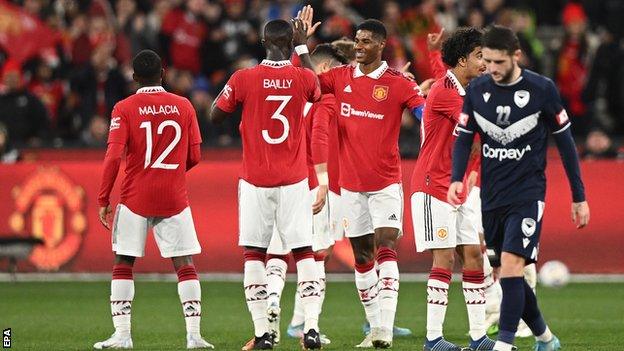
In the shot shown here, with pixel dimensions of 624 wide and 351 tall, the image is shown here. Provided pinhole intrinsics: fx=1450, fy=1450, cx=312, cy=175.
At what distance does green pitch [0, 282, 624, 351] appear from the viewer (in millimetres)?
13546

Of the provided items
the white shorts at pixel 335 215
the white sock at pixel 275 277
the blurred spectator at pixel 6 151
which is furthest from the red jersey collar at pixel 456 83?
the blurred spectator at pixel 6 151

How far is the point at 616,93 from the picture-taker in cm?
2394

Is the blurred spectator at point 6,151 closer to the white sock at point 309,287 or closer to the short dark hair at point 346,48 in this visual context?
the short dark hair at point 346,48

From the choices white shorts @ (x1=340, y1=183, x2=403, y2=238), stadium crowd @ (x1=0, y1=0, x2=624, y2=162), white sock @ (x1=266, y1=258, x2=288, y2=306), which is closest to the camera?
white shorts @ (x1=340, y1=183, x2=403, y2=238)

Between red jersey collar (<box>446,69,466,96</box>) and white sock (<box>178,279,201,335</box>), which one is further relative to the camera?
white sock (<box>178,279,201,335</box>)

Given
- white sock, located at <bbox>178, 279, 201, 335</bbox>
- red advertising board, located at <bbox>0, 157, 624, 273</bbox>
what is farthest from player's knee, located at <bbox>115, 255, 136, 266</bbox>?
red advertising board, located at <bbox>0, 157, 624, 273</bbox>

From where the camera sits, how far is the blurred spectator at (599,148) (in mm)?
21234

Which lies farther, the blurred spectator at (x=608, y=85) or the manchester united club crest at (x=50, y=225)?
the blurred spectator at (x=608, y=85)

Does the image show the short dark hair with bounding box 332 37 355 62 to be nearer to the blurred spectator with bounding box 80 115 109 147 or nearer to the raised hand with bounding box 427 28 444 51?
the raised hand with bounding box 427 28 444 51

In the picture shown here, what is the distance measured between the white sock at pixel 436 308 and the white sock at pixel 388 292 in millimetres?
524

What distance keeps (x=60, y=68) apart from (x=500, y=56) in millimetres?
15684

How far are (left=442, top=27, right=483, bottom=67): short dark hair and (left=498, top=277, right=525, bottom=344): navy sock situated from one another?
261 cm

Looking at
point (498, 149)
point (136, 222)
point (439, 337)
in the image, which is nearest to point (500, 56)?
point (498, 149)

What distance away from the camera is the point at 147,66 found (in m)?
12.8
